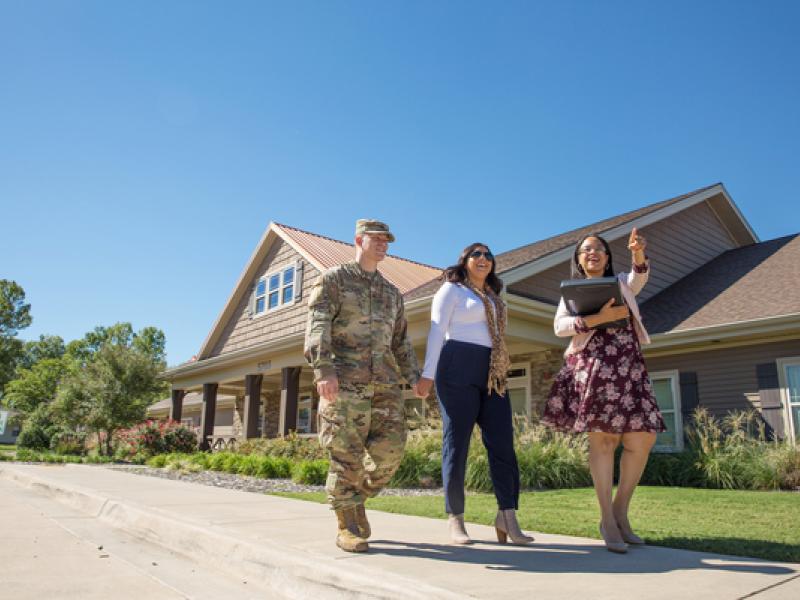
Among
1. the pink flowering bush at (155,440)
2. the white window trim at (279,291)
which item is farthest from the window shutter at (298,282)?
the pink flowering bush at (155,440)

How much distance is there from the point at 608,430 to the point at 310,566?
1.77 m

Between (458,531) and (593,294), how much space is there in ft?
5.26

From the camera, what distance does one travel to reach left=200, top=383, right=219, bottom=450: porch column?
1812 centimetres

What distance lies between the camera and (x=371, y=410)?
3.52m

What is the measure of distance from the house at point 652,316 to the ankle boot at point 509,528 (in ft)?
24.6

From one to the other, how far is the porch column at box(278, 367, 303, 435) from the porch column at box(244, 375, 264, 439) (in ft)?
5.86

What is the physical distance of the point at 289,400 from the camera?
49.4 feet

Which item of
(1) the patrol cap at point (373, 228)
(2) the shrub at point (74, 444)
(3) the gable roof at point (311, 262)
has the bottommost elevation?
Result: (2) the shrub at point (74, 444)

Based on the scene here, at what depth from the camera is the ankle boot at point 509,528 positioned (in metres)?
3.59

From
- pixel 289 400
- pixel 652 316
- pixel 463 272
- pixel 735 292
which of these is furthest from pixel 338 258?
pixel 463 272

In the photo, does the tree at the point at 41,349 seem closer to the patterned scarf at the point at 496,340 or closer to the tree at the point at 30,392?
the tree at the point at 30,392

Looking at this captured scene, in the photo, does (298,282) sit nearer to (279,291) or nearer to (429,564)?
(279,291)

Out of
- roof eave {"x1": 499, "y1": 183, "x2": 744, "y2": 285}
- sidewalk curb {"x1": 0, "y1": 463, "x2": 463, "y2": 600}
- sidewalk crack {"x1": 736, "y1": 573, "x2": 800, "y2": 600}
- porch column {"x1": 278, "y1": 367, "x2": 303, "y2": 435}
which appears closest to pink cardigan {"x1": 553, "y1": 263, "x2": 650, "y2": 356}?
sidewalk crack {"x1": 736, "y1": 573, "x2": 800, "y2": 600}

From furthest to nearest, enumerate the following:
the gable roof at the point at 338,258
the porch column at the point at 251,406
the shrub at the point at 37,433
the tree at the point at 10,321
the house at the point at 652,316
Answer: the tree at the point at 10,321, the shrub at the point at 37,433, the gable roof at the point at 338,258, the porch column at the point at 251,406, the house at the point at 652,316
